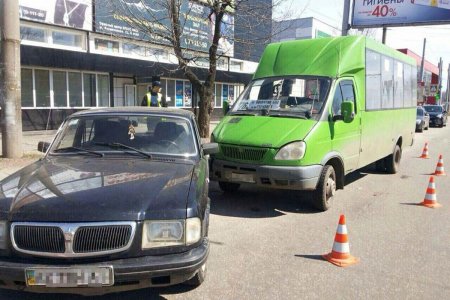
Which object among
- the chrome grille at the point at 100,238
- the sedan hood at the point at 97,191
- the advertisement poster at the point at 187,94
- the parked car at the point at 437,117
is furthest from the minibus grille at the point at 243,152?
the parked car at the point at 437,117

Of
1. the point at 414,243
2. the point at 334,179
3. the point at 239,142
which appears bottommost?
the point at 414,243

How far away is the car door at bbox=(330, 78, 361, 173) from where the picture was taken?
6.80m

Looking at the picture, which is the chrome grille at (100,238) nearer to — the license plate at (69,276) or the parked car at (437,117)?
the license plate at (69,276)

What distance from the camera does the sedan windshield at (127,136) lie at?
4.38 m

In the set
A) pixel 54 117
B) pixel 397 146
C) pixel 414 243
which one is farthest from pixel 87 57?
pixel 414 243

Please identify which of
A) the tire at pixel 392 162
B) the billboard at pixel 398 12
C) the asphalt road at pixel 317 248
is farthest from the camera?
the billboard at pixel 398 12

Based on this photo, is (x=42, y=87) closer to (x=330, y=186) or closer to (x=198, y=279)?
(x=330, y=186)

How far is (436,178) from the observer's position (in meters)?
9.88

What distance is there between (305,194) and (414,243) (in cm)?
251

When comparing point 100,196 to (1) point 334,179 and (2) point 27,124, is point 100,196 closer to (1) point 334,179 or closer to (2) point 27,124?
(1) point 334,179

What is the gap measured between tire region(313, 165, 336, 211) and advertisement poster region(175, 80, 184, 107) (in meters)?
19.5

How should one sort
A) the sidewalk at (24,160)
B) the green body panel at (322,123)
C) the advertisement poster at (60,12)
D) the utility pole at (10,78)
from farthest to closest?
the advertisement poster at (60,12)
the utility pole at (10,78)
the sidewalk at (24,160)
the green body panel at (322,123)

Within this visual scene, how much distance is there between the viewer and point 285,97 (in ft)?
23.5

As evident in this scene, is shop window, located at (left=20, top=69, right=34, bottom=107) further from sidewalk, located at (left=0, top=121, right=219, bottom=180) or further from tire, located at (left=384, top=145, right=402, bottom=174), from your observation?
tire, located at (left=384, top=145, right=402, bottom=174)
